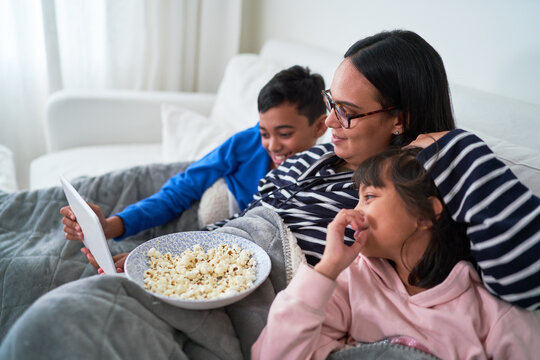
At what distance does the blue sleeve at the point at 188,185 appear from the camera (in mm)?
1655

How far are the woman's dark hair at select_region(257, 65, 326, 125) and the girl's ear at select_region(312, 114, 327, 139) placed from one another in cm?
2

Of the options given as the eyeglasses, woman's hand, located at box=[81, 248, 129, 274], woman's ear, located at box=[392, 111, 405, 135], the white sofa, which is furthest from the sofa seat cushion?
woman's ear, located at box=[392, 111, 405, 135]

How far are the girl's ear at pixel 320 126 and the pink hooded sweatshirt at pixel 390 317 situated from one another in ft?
2.65

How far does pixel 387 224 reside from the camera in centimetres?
104

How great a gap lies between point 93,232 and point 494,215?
3.08 feet

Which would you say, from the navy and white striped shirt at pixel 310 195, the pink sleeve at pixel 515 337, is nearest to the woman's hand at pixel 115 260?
the navy and white striped shirt at pixel 310 195

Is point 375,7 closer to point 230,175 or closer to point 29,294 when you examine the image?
point 230,175

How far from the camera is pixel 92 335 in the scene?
84 cm

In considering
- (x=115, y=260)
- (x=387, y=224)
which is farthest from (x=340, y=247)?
(x=115, y=260)

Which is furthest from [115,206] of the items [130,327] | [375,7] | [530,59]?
[530,59]

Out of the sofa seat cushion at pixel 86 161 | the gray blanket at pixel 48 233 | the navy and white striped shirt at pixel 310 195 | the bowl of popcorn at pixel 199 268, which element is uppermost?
the navy and white striped shirt at pixel 310 195

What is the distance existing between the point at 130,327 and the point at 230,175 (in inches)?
39.3

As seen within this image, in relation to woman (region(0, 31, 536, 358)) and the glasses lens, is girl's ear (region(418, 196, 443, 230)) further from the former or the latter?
the glasses lens

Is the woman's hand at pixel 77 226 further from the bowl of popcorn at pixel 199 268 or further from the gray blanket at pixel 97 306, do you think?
the bowl of popcorn at pixel 199 268
